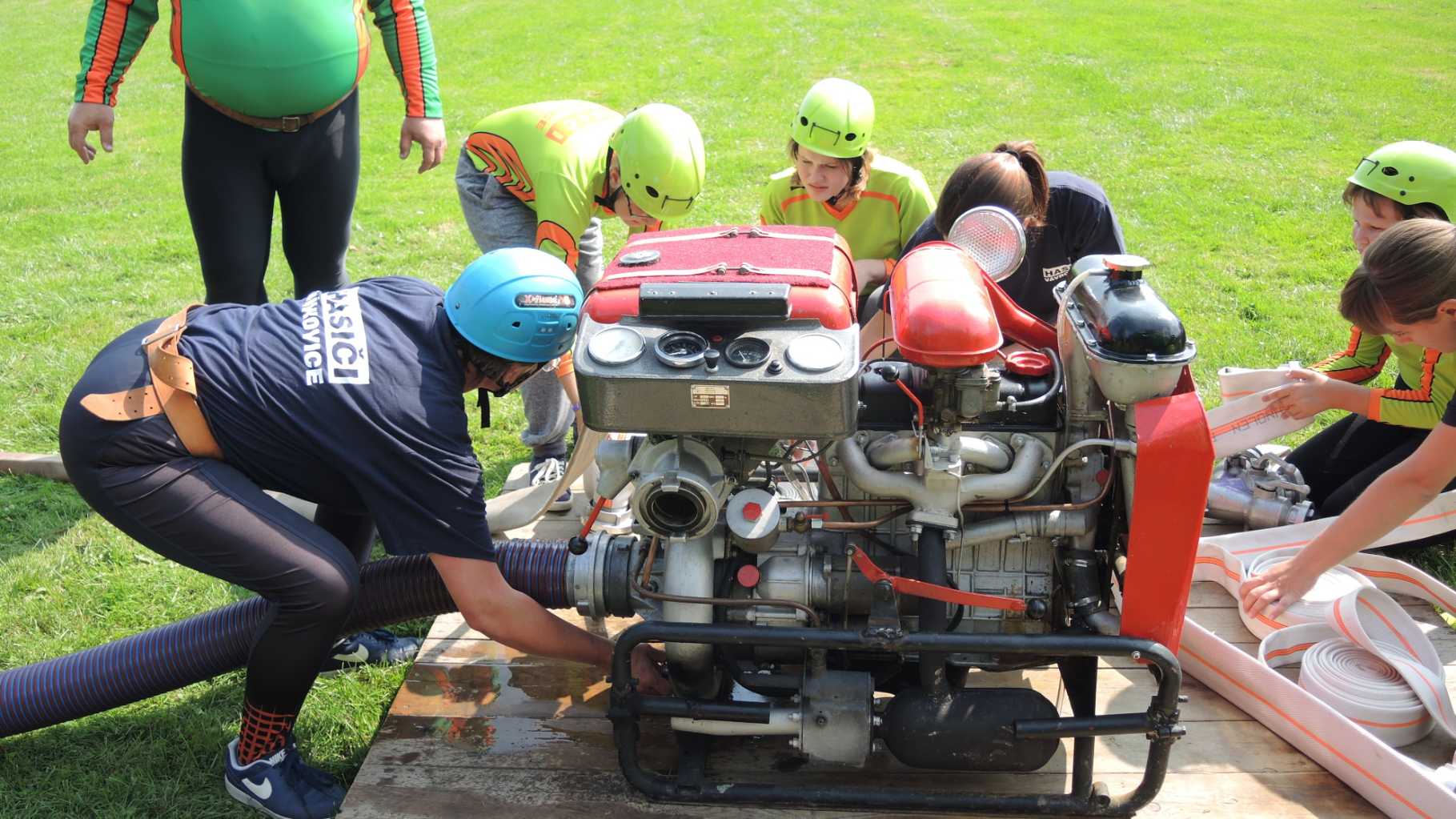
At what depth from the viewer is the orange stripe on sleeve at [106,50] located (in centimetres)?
342

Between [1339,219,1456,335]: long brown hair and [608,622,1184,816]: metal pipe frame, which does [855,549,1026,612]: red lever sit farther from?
[1339,219,1456,335]: long brown hair

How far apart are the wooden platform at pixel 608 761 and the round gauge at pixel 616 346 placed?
108 cm

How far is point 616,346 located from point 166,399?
3.27ft

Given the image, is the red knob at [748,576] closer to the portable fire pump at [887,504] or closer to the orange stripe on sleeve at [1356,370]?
the portable fire pump at [887,504]

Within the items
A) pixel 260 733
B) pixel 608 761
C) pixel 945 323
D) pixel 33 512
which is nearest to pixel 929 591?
pixel 945 323

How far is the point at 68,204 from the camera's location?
8.10 metres

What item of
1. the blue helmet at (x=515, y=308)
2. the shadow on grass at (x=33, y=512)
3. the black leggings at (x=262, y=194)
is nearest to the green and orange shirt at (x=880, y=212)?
the black leggings at (x=262, y=194)

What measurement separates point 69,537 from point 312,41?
1.91 m

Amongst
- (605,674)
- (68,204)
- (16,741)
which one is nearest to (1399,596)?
(605,674)

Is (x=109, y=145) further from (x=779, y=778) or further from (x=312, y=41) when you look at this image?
(x=779, y=778)

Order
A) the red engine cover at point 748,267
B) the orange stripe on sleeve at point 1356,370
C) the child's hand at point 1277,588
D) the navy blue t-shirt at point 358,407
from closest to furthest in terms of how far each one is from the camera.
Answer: the red engine cover at point 748,267
the navy blue t-shirt at point 358,407
the child's hand at point 1277,588
the orange stripe on sleeve at point 1356,370

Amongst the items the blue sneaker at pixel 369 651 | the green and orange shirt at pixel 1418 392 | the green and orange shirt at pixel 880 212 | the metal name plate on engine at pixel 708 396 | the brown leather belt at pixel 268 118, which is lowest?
the blue sneaker at pixel 369 651

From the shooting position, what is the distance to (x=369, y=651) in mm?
3201

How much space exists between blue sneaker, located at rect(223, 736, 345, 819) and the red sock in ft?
0.05
